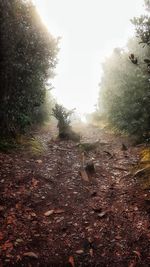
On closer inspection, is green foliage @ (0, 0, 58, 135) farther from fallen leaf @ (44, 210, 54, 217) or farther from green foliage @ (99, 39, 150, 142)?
fallen leaf @ (44, 210, 54, 217)

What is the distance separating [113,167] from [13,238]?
4771mm

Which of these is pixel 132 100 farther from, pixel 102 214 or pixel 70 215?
pixel 70 215

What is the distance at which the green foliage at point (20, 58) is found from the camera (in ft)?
31.4

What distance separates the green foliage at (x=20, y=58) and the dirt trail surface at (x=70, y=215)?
2.47 meters

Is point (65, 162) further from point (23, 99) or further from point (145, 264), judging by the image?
point (145, 264)

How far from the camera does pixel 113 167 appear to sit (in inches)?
341

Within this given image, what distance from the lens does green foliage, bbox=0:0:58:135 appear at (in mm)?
9578

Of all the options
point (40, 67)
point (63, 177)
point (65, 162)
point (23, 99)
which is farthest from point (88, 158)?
point (40, 67)

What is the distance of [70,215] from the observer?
5602 millimetres

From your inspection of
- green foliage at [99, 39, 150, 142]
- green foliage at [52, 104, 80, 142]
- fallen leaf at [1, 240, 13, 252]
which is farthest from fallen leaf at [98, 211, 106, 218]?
green foliage at [52, 104, 80, 142]

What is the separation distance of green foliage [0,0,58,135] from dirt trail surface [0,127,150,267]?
2.47 metres

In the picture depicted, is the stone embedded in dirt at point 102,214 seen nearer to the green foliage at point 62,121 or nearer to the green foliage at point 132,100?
the green foliage at point 132,100

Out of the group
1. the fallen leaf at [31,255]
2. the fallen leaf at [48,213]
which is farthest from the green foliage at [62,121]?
the fallen leaf at [31,255]

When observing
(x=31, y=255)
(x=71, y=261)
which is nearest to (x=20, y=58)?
(x=31, y=255)
